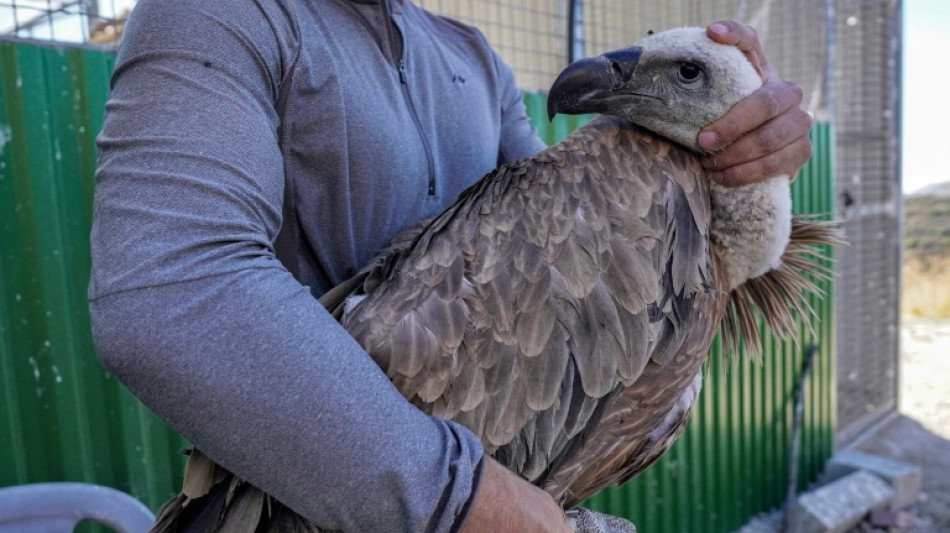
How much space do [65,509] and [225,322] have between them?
4.05 ft

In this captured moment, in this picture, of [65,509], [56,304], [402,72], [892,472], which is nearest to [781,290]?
[402,72]

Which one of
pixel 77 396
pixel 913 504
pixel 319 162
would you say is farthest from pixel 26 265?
pixel 913 504

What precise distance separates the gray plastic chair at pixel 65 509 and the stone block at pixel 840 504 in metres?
4.44

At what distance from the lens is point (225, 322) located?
2.98 ft

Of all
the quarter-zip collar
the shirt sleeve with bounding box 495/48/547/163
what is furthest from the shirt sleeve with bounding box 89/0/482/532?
the shirt sleeve with bounding box 495/48/547/163

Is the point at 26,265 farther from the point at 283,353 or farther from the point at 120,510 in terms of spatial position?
the point at 283,353

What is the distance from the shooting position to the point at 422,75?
1576 mm

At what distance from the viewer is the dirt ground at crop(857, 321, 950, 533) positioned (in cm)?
553

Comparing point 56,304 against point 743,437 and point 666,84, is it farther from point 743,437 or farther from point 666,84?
point 743,437

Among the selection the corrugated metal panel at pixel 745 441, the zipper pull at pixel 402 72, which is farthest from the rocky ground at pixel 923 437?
the zipper pull at pixel 402 72

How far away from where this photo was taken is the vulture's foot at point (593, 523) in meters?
1.52

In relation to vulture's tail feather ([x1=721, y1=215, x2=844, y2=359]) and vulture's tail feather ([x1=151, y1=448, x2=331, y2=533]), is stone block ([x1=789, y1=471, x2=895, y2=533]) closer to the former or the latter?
vulture's tail feather ([x1=721, y1=215, x2=844, y2=359])

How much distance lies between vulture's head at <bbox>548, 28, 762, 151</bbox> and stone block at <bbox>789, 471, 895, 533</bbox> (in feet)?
13.7

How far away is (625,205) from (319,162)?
59 centimetres
